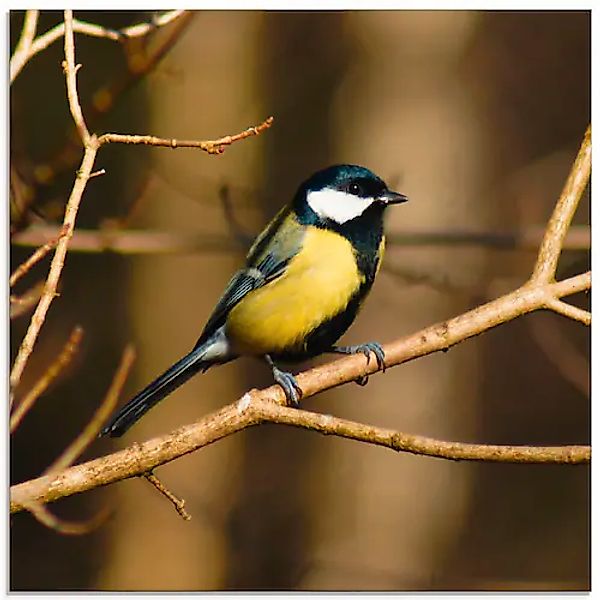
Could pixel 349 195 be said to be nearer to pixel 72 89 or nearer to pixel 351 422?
pixel 351 422

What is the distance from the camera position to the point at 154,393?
155 centimetres

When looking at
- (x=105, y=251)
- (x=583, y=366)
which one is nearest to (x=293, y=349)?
(x=105, y=251)

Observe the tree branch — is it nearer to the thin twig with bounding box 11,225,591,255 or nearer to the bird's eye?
the bird's eye

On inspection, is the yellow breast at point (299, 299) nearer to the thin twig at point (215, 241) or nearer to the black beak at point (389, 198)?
the black beak at point (389, 198)

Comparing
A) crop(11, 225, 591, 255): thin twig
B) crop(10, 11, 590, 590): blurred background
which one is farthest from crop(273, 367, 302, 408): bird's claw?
crop(10, 11, 590, 590): blurred background

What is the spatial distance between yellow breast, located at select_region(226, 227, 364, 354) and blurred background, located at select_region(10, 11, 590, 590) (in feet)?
2.51

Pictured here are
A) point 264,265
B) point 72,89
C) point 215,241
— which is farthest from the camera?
point 215,241

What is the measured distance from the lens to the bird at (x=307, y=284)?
158 centimetres

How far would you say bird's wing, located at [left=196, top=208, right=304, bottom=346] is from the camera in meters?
1.65

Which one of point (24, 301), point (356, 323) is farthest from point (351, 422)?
point (356, 323)

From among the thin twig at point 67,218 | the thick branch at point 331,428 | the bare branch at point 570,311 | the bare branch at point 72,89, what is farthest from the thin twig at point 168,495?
the bare branch at point 570,311

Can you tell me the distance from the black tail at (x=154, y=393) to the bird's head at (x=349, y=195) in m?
0.33

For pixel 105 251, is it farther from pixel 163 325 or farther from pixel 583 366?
pixel 583 366

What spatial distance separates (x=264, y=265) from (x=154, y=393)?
0.31 m
